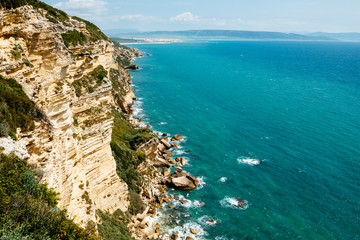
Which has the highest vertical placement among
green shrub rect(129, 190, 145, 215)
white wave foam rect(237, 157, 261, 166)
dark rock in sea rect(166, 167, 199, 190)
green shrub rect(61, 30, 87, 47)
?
green shrub rect(61, 30, 87, 47)

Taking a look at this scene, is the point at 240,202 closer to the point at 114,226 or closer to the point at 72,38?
the point at 114,226

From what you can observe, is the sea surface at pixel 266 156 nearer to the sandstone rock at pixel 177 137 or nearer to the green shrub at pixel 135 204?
the sandstone rock at pixel 177 137

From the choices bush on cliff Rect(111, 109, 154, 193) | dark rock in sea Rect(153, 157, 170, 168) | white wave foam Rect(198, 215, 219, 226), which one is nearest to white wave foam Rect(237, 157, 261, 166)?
dark rock in sea Rect(153, 157, 170, 168)

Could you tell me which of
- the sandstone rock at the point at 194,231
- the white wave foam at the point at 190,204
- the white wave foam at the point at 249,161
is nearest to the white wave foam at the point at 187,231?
the sandstone rock at the point at 194,231

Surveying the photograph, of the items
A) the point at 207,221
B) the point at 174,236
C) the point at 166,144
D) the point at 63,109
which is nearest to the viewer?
the point at 63,109

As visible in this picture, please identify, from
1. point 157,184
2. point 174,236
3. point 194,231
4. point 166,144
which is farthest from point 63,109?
point 166,144

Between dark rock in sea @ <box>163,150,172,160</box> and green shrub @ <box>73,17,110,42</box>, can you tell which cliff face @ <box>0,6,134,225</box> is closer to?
green shrub @ <box>73,17,110,42</box>
